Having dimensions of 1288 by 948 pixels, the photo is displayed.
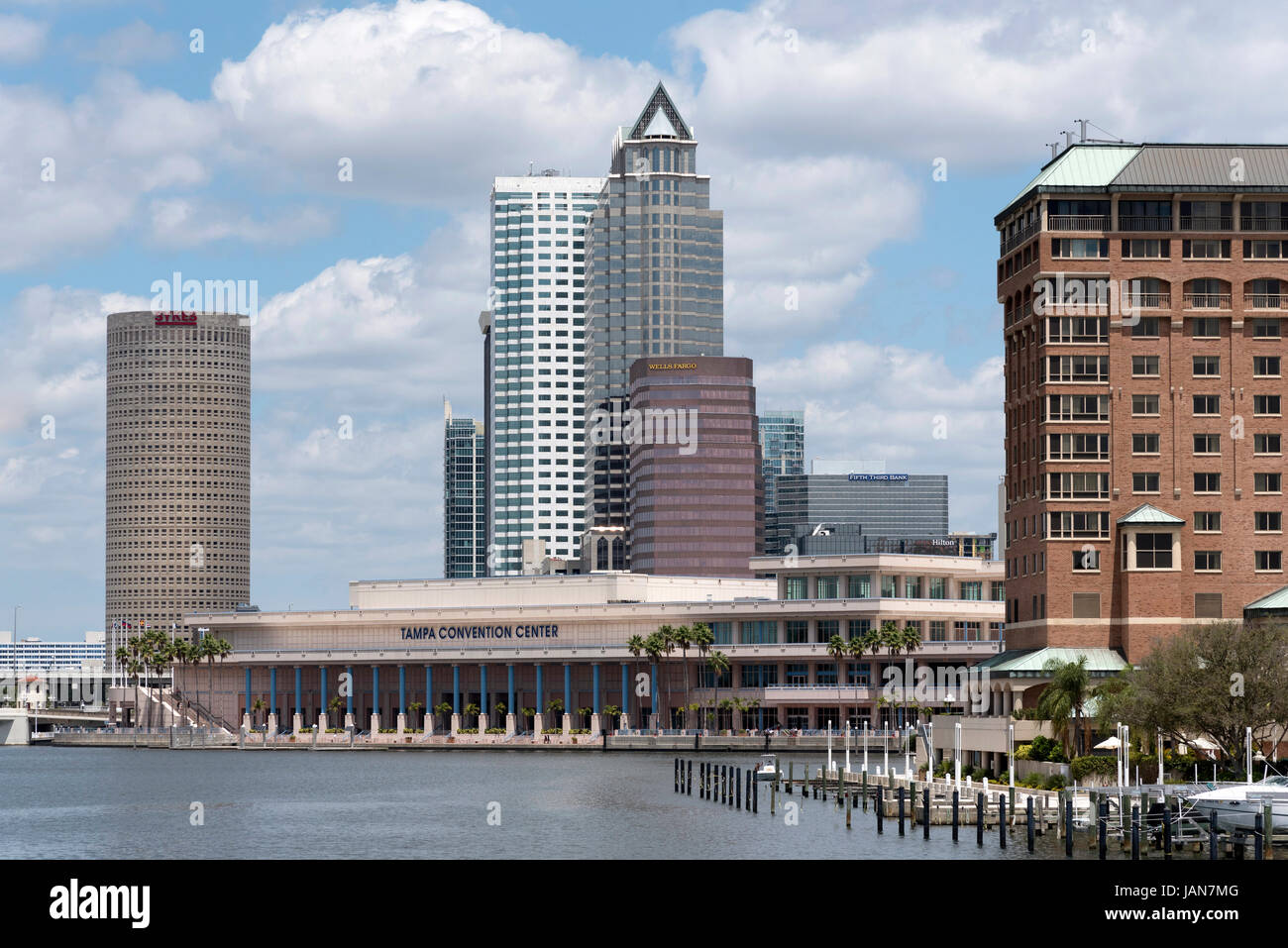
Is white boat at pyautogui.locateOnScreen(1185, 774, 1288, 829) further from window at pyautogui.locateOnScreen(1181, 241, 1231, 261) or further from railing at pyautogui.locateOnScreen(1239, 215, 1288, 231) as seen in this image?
railing at pyautogui.locateOnScreen(1239, 215, 1288, 231)

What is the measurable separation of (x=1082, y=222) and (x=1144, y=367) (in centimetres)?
1168

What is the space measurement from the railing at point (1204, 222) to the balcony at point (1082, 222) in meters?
6.04

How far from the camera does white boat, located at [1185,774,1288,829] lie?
279ft

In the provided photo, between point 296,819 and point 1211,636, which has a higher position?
point 1211,636

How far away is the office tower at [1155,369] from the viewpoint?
142 metres

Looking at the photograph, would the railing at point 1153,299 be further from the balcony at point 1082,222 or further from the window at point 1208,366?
the balcony at point 1082,222

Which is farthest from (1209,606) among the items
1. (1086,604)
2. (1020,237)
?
(1020,237)

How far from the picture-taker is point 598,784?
16675cm

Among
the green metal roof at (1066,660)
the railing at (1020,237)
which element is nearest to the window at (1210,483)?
the green metal roof at (1066,660)

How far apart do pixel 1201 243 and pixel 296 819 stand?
3046 inches

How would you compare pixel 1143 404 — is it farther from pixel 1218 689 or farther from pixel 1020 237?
pixel 1218 689

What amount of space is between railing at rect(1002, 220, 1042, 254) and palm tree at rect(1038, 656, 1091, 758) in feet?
115
